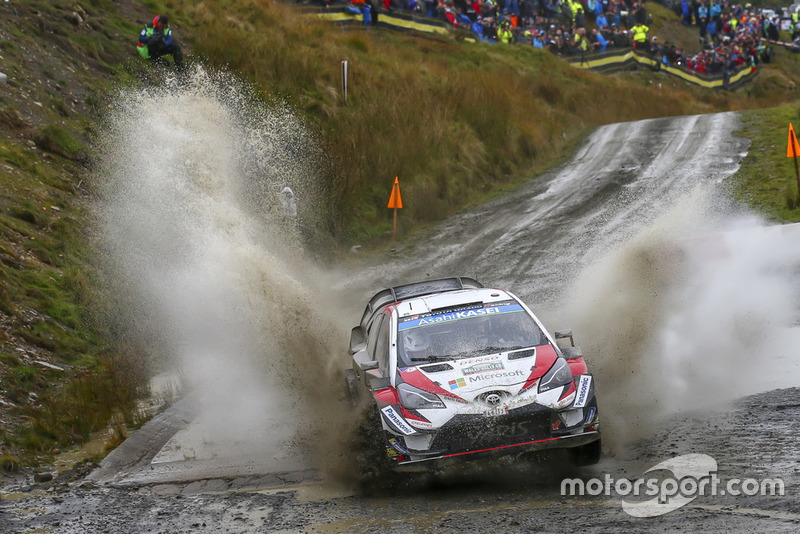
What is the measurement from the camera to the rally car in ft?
24.1

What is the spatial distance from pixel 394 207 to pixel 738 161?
894cm

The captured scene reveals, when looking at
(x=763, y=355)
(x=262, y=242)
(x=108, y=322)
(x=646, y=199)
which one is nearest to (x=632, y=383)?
(x=763, y=355)

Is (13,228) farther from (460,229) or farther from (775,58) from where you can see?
A: (775,58)

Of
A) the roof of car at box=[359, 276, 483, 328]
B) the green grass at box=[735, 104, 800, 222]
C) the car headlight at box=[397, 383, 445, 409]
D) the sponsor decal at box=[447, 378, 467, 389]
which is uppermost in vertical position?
the green grass at box=[735, 104, 800, 222]

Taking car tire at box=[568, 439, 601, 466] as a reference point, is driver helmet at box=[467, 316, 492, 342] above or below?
above

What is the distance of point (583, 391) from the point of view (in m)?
7.74

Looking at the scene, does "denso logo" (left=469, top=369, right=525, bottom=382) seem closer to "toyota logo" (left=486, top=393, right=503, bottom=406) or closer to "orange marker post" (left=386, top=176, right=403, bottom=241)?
"toyota logo" (left=486, top=393, right=503, bottom=406)

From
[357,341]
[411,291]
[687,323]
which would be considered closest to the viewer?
[411,291]

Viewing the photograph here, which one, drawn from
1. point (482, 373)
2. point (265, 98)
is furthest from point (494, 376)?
point (265, 98)

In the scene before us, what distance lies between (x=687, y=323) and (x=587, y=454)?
13.9 ft

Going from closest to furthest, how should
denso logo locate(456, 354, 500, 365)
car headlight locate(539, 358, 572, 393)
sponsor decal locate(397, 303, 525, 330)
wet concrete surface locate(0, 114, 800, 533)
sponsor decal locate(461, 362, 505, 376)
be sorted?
wet concrete surface locate(0, 114, 800, 533) < car headlight locate(539, 358, 572, 393) < sponsor decal locate(461, 362, 505, 376) < denso logo locate(456, 354, 500, 365) < sponsor decal locate(397, 303, 525, 330)

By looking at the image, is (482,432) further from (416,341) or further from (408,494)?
(416,341)

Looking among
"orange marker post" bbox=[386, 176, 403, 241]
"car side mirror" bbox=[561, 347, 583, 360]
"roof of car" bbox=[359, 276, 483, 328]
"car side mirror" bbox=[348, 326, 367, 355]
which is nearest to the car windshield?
"car side mirror" bbox=[561, 347, 583, 360]

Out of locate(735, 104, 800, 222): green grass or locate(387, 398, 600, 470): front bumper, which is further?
locate(735, 104, 800, 222): green grass
